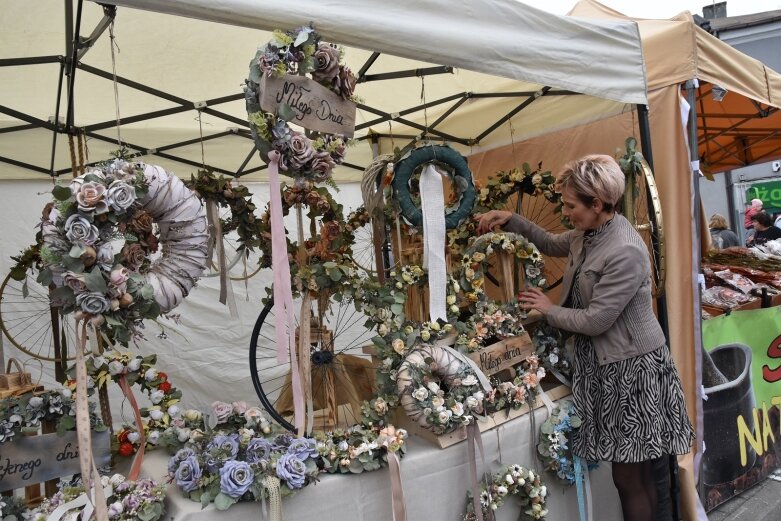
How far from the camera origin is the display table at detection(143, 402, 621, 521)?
1.82 metres

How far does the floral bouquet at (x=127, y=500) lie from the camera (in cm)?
166

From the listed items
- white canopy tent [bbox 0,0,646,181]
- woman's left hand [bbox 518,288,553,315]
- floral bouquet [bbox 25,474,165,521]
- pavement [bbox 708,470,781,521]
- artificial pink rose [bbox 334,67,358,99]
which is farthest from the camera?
pavement [bbox 708,470,781,521]

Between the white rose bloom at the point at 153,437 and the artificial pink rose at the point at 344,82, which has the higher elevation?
the artificial pink rose at the point at 344,82

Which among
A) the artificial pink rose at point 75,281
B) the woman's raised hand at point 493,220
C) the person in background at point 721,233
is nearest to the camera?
the artificial pink rose at point 75,281

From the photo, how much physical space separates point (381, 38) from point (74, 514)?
6.11 feet

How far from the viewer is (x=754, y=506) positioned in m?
3.39

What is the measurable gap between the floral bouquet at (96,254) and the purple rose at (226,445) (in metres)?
0.50

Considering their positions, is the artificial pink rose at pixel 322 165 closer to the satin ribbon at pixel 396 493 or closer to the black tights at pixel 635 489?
the satin ribbon at pixel 396 493

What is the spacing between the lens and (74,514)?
5.45 ft

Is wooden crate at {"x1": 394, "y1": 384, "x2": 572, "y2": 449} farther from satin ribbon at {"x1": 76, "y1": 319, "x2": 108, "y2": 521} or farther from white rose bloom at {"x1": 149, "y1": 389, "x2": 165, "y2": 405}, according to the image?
satin ribbon at {"x1": 76, "y1": 319, "x2": 108, "y2": 521}

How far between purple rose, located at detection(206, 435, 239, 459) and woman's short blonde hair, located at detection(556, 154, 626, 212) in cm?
169

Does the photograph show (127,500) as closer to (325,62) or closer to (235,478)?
(235,478)

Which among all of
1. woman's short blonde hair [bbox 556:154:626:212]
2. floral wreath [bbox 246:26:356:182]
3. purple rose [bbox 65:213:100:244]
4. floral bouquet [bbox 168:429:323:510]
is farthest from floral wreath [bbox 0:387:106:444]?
woman's short blonde hair [bbox 556:154:626:212]

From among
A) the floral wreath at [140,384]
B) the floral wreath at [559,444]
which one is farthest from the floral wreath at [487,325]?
the floral wreath at [140,384]
